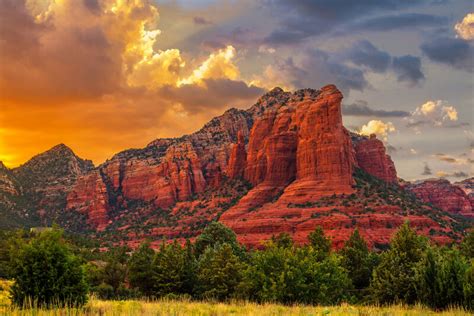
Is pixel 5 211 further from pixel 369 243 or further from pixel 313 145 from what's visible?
pixel 369 243

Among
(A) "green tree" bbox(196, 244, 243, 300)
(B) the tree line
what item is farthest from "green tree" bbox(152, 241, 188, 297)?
(A) "green tree" bbox(196, 244, 243, 300)

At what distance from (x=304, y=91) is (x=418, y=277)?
172848 mm

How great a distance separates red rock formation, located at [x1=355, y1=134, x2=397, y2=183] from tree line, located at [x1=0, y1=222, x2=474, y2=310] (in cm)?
12782

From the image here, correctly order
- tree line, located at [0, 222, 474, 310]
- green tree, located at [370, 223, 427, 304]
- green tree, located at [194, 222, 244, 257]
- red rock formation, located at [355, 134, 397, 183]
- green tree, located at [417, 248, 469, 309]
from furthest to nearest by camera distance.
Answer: red rock formation, located at [355, 134, 397, 183], green tree, located at [194, 222, 244, 257], green tree, located at [370, 223, 427, 304], green tree, located at [417, 248, 469, 309], tree line, located at [0, 222, 474, 310]

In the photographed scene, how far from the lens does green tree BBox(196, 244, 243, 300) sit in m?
41.7

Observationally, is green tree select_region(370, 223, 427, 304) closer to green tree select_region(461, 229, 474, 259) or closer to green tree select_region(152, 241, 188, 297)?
green tree select_region(152, 241, 188, 297)

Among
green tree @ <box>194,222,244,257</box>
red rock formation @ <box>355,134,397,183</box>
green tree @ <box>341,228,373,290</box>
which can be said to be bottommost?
green tree @ <box>341,228,373,290</box>

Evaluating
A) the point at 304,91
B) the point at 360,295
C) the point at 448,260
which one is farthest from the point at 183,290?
the point at 304,91

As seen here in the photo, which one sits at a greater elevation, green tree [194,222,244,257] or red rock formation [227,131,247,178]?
red rock formation [227,131,247,178]

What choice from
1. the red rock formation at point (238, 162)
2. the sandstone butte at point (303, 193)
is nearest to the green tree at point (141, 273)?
the sandstone butte at point (303, 193)

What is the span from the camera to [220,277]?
4206cm

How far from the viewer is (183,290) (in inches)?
1823

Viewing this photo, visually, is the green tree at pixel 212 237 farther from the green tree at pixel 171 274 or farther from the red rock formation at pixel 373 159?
the red rock formation at pixel 373 159

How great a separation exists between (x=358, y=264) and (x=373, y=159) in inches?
5240
